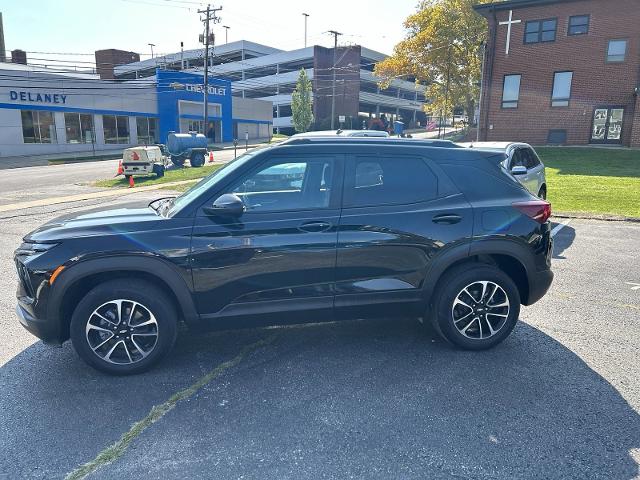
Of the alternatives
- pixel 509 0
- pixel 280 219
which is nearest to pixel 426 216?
pixel 280 219

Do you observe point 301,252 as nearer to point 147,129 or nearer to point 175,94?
point 147,129

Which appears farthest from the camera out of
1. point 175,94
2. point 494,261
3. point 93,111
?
point 175,94

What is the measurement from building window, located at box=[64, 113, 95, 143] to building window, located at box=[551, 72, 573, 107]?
3552 centimetres

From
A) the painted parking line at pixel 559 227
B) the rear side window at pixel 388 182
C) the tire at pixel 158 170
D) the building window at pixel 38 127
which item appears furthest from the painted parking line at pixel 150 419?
the building window at pixel 38 127

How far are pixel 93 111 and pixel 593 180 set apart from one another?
124 ft

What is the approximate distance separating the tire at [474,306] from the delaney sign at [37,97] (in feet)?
129

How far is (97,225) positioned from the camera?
3512 millimetres

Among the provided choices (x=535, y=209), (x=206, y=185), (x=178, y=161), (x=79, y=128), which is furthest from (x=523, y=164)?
(x=79, y=128)

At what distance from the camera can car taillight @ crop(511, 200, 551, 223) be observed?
3980mm

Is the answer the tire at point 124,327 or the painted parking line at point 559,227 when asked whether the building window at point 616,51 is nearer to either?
the painted parking line at point 559,227

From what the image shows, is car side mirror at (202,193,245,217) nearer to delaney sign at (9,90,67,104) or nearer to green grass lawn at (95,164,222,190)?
green grass lawn at (95,164,222,190)

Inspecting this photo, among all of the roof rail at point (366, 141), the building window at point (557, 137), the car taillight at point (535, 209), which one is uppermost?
the building window at point (557, 137)

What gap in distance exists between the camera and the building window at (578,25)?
25939 millimetres

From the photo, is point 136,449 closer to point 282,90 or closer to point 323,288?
point 323,288
